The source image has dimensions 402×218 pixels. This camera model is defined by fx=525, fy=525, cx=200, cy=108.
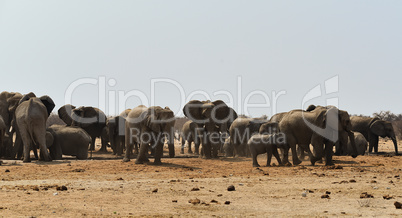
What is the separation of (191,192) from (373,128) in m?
23.1

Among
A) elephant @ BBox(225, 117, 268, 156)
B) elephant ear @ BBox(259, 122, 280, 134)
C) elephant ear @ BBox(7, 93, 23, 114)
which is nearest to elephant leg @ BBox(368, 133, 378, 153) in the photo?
elephant @ BBox(225, 117, 268, 156)

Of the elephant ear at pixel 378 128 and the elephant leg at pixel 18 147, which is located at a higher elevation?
the elephant ear at pixel 378 128

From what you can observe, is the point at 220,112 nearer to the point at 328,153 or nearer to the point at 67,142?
the point at 67,142

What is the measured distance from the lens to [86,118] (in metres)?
28.8

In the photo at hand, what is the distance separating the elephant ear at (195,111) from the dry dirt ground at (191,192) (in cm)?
917

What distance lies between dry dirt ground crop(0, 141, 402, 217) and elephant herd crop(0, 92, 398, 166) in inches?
84.0

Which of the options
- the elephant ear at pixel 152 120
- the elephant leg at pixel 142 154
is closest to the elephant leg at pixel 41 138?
the elephant leg at pixel 142 154

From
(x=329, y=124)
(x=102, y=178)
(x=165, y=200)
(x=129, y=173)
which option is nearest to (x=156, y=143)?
(x=129, y=173)

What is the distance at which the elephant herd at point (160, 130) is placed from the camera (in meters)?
18.3

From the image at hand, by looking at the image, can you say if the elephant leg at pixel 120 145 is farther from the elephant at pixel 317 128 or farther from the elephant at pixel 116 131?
the elephant at pixel 317 128

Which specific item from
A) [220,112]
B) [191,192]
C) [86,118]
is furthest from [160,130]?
[86,118]

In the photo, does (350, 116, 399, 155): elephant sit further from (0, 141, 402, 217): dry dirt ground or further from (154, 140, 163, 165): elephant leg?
(154, 140, 163, 165): elephant leg

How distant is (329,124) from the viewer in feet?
59.1

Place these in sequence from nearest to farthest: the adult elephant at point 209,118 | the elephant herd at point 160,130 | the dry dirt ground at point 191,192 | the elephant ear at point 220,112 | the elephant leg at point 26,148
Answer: the dry dirt ground at point 191,192, the elephant herd at point 160,130, the elephant leg at point 26,148, the adult elephant at point 209,118, the elephant ear at point 220,112
